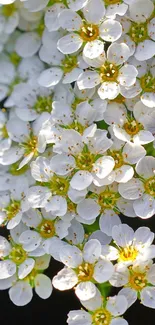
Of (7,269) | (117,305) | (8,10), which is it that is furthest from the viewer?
(8,10)

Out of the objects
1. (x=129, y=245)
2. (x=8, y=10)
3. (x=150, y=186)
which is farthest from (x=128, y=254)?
(x=8, y=10)

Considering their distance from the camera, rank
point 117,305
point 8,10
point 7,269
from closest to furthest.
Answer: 1. point 117,305
2. point 7,269
3. point 8,10

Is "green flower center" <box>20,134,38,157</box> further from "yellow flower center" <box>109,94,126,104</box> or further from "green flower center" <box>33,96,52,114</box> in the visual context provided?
"yellow flower center" <box>109,94,126,104</box>

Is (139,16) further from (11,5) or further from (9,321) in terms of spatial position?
(9,321)

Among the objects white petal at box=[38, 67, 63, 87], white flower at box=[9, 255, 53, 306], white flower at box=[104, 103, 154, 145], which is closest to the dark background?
white flower at box=[9, 255, 53, 306]

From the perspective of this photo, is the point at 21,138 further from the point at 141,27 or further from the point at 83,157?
the point at 141,27

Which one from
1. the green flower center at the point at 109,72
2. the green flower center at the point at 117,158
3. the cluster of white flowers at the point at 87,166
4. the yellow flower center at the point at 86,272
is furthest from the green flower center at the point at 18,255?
the green flower center at the point at 109,72

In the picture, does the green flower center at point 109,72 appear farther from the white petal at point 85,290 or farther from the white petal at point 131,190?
the white petal at point 85,290
